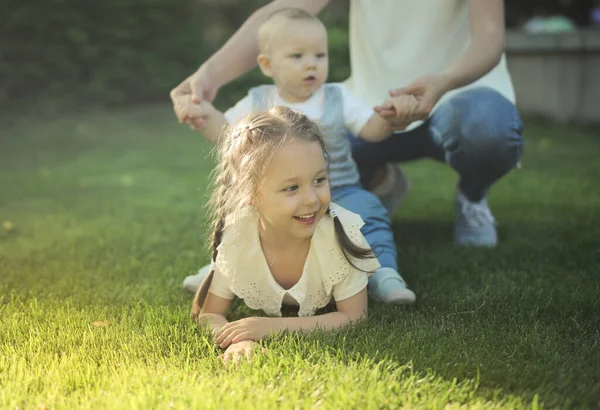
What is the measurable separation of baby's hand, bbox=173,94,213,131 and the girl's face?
599 mm

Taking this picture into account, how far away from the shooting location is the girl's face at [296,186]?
1952 millimetres

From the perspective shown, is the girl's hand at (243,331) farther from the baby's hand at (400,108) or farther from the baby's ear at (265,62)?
the baby's ear at (265,62)

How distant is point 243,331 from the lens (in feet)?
6.31

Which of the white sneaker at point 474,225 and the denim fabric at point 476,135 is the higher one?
the denim fabric at point 476,135

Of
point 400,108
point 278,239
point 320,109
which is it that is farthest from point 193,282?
point 400,108

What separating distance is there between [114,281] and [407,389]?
1.36 meters

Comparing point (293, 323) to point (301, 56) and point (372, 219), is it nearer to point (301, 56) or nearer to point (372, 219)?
point (372, 219)

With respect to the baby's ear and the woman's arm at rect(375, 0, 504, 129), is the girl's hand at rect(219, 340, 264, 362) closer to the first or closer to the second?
the woman's arm at rect(375, 0, 504, 129)

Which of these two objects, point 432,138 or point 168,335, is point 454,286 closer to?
point 432,138

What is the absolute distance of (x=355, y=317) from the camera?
6.86 feet

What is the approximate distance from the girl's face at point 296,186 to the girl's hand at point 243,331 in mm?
264

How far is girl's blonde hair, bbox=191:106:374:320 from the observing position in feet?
6.46

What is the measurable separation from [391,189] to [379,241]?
1073 mm

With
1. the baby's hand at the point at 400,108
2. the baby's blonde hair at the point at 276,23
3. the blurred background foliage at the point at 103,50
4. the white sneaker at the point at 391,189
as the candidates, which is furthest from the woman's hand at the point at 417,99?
the blurred background foliage at the point at 103,50
